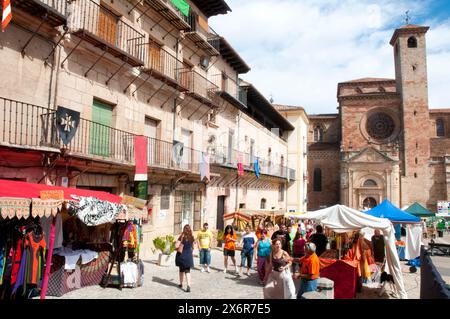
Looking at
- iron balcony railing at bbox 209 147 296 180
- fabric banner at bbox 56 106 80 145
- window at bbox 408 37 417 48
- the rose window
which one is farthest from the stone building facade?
window at bbox 408 37 417 48

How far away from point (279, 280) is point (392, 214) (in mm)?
9157

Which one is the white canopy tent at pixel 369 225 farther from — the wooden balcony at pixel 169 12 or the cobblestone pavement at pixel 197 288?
the wooden balcony at pixel 169 12

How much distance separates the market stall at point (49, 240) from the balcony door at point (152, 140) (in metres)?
4.29

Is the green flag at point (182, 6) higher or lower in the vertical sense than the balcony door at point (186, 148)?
higher

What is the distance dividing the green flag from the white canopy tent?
1061 centimetres

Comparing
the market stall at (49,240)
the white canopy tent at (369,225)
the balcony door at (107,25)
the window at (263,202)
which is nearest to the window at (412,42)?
the window at (263,202)

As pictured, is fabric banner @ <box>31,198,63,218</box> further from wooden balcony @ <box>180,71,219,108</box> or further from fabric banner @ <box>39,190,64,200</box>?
wooden balcony @ <box>180,71,219,108</box>

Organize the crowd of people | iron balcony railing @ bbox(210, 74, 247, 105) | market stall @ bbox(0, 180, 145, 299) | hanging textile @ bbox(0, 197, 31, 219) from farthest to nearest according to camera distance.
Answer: iron balcony railing @ bbox(210, 74, 247, 105)
market stall @ bbox(0, 180, 145, 299)
the crowd of people
hanging textile @ bbox(0, 197, 31, 219)

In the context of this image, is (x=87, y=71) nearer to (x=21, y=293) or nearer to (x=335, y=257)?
(x=21, y=293)

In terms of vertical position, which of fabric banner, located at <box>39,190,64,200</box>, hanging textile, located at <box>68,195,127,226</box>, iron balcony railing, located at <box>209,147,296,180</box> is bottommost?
hanging textile, located at <box>68,195,127,226</box>

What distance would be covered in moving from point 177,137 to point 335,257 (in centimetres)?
863

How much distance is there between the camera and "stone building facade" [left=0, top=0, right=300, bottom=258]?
28.2 feet

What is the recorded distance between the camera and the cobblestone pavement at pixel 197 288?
822 centimetres

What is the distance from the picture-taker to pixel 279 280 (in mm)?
6449
